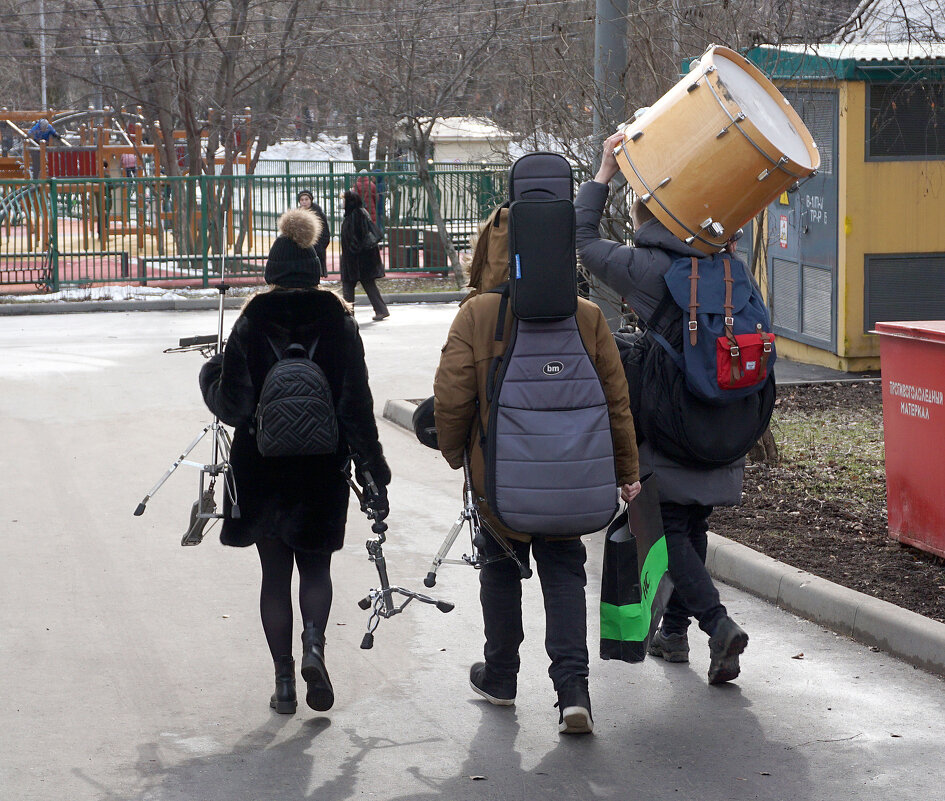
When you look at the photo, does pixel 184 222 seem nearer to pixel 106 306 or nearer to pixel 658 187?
pixel 106 306

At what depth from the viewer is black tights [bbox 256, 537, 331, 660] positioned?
476 cm

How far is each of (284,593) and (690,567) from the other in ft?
4.79

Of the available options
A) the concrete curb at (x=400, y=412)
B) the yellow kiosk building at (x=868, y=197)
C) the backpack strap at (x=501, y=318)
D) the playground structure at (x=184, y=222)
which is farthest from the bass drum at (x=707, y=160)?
the playground structure at (x=184, y=222)

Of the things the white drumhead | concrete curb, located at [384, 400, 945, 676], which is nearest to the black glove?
the white drumhead

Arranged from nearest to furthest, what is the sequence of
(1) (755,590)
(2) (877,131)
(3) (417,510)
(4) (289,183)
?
(1) (755,590) → (3) (417,510) → (2) (877,131) → (4) (289,183)

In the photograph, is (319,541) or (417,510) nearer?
(319,541)

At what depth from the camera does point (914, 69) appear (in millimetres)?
10578

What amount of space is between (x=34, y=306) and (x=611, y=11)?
13.0 m

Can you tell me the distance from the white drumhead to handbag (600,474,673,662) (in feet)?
4.32

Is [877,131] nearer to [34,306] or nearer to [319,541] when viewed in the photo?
[319,541]

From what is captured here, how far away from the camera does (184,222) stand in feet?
73.0

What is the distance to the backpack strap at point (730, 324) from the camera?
468 centimetres

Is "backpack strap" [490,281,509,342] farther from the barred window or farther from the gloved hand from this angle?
the barred window

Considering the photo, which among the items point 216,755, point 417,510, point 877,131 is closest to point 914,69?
point 877,131
